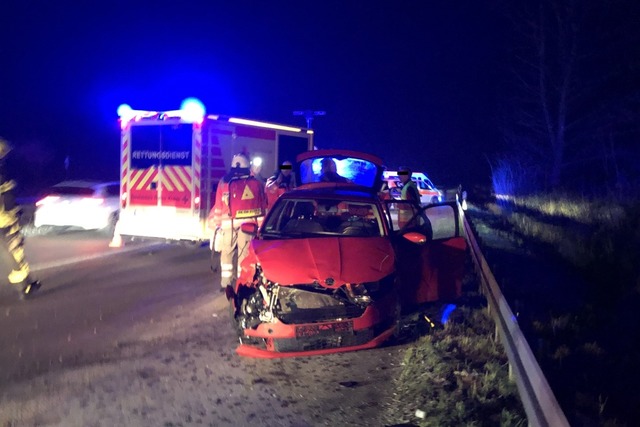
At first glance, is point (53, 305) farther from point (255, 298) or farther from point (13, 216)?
point (255, 298)

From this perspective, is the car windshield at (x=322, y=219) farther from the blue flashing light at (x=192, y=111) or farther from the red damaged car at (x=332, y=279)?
the blue flashing light at (x=192, y=111)

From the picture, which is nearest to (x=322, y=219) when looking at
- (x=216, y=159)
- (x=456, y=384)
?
(x=456, y=384)

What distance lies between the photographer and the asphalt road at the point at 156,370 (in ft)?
14.8

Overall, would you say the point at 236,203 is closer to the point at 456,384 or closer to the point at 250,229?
the point at 250,229

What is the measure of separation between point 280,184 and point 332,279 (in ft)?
16.3

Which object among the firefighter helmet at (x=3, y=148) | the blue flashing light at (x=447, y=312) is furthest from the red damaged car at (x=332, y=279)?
the firefighter helmet at (x=3, y=148)

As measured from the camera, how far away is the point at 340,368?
18.5ft

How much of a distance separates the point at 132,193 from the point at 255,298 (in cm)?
733

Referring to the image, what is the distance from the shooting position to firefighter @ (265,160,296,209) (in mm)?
10273

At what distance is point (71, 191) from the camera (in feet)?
46.0

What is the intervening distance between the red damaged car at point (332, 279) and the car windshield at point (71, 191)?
798 centimetres

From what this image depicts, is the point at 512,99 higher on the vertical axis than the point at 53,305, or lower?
higher

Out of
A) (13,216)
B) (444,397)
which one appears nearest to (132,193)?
(13,216)

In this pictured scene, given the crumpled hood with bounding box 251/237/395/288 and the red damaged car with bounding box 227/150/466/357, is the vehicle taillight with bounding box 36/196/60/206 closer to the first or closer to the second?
the red damaged car with bounding box 227/150/466/357
